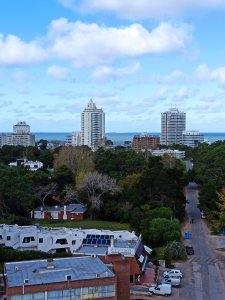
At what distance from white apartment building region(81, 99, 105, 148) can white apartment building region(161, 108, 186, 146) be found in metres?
22.0

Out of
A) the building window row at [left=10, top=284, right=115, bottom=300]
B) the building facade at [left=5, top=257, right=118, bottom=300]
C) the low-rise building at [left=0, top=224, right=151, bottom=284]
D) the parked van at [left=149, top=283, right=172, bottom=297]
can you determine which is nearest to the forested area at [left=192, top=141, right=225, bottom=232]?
the low-rise building at [left=0, top=224, right=151, bottom=284]

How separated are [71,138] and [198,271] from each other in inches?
6220

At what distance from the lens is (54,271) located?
74.7ft

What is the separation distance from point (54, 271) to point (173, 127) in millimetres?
151924

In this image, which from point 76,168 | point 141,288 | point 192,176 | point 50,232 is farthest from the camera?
point 192,176

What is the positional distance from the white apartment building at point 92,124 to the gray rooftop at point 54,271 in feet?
474

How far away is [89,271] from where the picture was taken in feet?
75.5

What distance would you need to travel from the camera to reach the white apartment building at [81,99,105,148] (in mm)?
169625

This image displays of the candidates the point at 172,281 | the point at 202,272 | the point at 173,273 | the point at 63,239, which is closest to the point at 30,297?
the point at 172,281

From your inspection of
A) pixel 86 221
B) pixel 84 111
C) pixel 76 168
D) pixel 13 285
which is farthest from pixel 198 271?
pixel 84 111

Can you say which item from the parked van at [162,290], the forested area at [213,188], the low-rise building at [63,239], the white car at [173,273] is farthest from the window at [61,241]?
the forested area at [213,188]

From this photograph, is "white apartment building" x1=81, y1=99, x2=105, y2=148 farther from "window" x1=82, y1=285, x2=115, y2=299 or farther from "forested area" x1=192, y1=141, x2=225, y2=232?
"window" x1=82, y1=285, x2=115, y2=299

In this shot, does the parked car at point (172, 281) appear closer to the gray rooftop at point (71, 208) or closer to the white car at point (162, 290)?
the white car at point (162, 290)

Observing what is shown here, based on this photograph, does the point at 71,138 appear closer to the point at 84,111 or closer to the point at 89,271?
the point at 84,111
